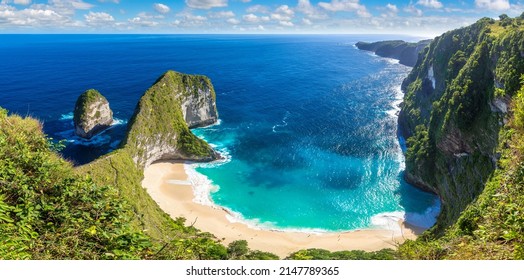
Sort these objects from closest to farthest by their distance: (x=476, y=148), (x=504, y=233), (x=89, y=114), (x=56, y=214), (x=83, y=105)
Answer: (x=504, y=233) < (x=56, y=214) < (x=476, y=148) < (x=83, y=105) < (x=89, y=114)

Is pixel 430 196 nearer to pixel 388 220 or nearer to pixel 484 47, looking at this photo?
pixel 388 220

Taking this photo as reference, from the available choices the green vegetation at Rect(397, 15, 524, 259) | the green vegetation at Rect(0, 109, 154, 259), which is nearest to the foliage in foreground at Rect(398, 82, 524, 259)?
the green vegetation at Rect(397, 15, 524, 259)

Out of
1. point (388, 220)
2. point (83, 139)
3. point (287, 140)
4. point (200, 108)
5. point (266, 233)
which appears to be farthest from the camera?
point (200, 108)

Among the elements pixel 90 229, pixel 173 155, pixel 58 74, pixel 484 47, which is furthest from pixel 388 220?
pixel 58 74

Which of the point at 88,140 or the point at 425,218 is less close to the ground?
the point at 88,140

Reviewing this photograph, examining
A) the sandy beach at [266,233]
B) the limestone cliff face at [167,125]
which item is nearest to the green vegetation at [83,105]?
the limestone cliff face at [167,125]

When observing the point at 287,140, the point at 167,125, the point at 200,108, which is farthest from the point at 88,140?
the point at 287,140

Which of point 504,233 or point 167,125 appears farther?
point 167,125

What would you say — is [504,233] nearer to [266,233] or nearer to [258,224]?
[266,233]
